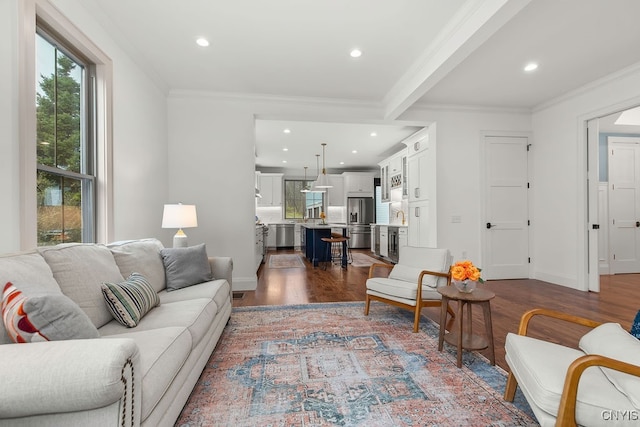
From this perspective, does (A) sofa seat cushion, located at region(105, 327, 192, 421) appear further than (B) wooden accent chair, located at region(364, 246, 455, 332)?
No

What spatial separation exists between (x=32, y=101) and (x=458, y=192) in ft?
17.0

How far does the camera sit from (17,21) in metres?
1.84

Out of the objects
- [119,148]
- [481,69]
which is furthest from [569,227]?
[119,148]

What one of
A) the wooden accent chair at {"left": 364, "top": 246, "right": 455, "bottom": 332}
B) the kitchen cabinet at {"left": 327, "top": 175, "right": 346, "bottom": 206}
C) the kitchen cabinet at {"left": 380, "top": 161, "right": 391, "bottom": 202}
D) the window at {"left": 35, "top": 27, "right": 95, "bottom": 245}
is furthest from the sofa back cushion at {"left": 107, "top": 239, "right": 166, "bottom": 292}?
the kitchen cabinet at {"left": 327, "top": 175, "right": 346, "bottom": 206}

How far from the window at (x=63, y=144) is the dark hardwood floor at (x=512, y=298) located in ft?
6.55

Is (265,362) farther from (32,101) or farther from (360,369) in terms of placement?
(32,101)

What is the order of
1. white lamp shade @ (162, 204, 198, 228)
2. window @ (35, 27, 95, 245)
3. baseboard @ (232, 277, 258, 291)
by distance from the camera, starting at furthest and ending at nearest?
baseboard @ (232, 277, 258, 291) → white lamp shade @ (162, 204, 198, 228) → window @ (35, 27, 95, 245)

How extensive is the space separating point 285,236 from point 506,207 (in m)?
→ 6.62

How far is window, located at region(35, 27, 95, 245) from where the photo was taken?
7.18 feet

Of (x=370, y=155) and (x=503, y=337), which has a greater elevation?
(x=370, y=155)

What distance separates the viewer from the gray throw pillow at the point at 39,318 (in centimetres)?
120

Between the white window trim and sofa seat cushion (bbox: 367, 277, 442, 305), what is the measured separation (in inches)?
105

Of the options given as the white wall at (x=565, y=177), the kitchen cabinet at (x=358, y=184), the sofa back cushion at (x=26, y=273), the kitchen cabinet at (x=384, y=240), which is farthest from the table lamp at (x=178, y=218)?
the kitchen cabinet at (x=358, y=184)

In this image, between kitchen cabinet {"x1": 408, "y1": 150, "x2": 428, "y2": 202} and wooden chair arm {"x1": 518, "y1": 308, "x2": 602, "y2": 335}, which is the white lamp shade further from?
kitchen cabinet {"x1": 408, "y1": 150, "x2": 428, "y2": 202}
